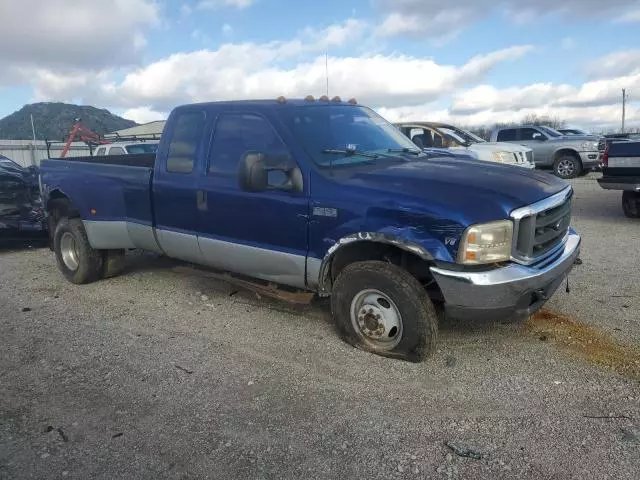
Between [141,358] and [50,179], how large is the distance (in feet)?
11.1

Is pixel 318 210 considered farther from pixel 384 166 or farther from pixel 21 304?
pixel 21 304

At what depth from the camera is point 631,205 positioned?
33.0ft

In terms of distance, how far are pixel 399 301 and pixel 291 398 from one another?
3.35 feet

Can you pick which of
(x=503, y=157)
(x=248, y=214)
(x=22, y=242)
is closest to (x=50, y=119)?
(x=22, y=242)

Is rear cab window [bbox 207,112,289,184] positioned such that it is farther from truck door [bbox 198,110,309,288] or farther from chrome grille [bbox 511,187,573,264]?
chrome grille [bbox 511,187,573,264]

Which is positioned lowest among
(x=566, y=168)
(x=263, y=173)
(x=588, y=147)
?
(x=566, y=168)

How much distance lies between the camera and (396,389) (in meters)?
3.73

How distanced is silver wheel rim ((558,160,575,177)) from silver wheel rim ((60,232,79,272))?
16.4 metres

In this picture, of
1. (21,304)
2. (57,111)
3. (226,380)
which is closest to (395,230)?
(226,380)

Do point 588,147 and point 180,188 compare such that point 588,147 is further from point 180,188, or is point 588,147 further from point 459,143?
point 180,188

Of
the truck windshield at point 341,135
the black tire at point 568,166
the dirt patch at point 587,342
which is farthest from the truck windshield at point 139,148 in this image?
the black tire at point 568,166

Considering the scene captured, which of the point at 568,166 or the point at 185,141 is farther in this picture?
the point at 568,166

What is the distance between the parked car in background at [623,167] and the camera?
30.6 ft

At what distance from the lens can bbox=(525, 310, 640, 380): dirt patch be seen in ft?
13.0
